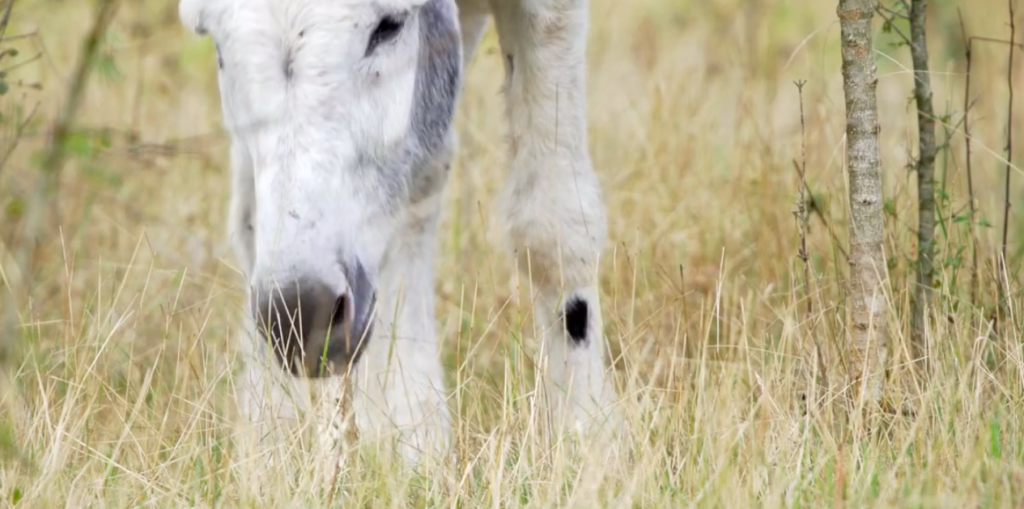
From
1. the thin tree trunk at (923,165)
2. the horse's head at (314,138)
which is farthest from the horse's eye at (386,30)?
the thin tree trunk at (923,165)

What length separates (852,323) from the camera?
3.54m

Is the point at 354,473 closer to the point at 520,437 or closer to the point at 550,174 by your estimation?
the point at 520,437

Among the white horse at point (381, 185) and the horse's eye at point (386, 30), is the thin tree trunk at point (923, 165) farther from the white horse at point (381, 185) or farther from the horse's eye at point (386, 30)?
the horse's eye at point (386, 30)

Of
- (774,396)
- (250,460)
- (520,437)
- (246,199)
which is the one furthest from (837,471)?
(246,199)

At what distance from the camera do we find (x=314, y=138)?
121 inches

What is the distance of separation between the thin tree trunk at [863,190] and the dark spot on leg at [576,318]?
39.7 inches

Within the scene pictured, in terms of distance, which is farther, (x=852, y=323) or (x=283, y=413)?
(x=283, y=413)

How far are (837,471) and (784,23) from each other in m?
5.96

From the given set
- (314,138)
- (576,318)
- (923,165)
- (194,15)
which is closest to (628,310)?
(576,318)

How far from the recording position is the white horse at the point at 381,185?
9.86 feet

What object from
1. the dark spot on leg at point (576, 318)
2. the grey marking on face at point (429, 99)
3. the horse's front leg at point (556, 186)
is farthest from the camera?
the dark spot on leg at point (576, 318)

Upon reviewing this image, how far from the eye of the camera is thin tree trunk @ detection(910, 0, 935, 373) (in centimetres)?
391

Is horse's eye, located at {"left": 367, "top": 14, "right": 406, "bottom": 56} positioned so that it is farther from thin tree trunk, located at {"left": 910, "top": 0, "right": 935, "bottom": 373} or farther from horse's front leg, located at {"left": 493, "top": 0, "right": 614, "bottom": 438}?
thin tree trunk, located at {"left": 910, "top": 0, "right": 935, "bottom": 373}

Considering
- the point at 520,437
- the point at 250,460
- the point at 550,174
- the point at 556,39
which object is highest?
the point at 556,39
